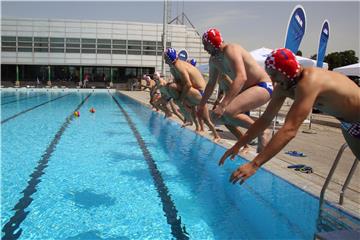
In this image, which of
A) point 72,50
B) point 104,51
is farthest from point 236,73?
point 72,50

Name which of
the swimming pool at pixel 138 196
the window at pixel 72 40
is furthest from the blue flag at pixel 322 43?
the window at pixel 72 40

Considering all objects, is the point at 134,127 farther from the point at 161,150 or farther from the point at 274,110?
the point at 274,110

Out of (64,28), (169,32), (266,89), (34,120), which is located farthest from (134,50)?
(266,89)

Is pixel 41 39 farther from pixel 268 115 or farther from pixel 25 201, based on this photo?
pixel 268 115

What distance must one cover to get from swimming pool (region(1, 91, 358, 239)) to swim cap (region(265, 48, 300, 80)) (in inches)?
61.4

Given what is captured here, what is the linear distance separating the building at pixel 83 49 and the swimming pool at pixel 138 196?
111ft

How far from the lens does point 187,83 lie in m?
6.98

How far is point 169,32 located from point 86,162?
123 ft

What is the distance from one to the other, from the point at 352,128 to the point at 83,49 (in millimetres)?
40777

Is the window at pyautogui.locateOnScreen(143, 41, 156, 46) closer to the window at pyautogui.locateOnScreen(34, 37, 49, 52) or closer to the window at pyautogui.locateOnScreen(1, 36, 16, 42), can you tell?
the window at pyautogui.locateOnScreen(34, 37, 49, 52)

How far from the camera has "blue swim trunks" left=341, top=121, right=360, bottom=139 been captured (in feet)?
8.96

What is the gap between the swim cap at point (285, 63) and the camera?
2410 millimetres

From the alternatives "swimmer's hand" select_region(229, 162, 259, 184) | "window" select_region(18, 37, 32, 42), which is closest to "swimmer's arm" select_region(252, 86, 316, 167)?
"swimmer's hand" select_region(229, 162, 259, 184)

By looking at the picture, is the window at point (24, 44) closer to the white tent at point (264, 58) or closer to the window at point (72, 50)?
the window at point (72, 50)
